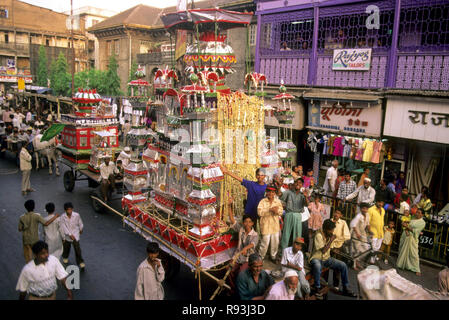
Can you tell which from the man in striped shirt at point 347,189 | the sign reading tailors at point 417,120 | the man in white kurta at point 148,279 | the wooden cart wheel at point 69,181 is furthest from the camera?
the wooden cart wheel at point 69,181

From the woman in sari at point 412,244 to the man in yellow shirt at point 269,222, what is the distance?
3297mm

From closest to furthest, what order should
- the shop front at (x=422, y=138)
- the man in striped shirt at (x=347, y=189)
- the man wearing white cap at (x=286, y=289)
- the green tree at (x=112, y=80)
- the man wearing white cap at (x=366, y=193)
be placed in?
the man wearing white cap at (x=286, y=289) → the man wearing white cap at (x=366, y=193) → the man in striped shirt at (x=347, y=189) → the shop front at (x=422, y=138) → the green tree at (x=112, y=80)

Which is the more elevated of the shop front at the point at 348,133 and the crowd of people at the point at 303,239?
the shop front at the point at 348,133

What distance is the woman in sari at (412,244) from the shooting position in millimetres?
7875

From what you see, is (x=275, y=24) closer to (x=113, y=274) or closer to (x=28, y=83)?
(x=113, y=274)

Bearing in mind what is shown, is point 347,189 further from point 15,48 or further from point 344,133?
point 15,48

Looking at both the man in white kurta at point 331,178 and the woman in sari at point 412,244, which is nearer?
the woman in sari at point 412,244

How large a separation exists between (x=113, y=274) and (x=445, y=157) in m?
10.8

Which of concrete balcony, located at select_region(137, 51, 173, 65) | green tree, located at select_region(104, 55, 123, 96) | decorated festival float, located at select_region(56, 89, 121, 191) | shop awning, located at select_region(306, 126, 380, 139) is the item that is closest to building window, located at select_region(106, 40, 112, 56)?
green tree, located at select_region(104, 55, 123, 96)

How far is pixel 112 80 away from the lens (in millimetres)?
32500

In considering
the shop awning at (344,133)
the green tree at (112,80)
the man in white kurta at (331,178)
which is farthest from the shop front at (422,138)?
the green tree at (112,80)

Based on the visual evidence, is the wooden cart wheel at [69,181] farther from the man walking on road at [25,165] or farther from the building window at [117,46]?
the building window at [117,46]

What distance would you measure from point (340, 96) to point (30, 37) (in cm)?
4982
